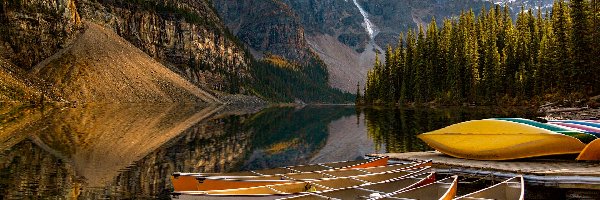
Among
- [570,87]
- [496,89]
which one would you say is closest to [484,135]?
[570,87]

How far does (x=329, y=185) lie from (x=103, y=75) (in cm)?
16646

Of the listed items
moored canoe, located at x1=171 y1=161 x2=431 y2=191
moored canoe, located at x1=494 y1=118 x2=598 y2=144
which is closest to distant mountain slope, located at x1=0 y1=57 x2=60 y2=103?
moored canoe, located at x1=171 y1=161 x2=431 y2=191

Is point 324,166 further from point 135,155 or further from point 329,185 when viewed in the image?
point 135,155

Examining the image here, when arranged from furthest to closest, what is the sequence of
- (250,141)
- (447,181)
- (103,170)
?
(250,141)
(103,170)
(447,181)

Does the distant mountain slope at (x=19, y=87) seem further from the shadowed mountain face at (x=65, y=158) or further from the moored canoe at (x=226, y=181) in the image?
the moored canoe at (x=226, y=181)

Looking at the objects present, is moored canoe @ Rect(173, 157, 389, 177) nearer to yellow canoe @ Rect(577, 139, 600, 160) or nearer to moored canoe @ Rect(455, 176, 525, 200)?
moored canoe @ Rect(455, 176, 525, 200)

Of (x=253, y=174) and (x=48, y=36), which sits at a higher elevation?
(x=48, y=36)

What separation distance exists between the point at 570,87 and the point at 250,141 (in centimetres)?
6365

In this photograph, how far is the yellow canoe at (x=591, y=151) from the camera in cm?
2223

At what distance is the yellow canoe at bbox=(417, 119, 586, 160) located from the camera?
23.2m

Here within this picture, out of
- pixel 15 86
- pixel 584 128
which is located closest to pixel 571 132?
pixel 584 128

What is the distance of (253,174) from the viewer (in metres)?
20.7

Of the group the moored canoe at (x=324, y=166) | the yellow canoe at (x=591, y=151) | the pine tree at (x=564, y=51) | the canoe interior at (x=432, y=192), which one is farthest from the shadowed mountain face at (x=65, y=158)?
the pine tree at (x=564, y=51)

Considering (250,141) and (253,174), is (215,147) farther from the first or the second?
(253,174)
